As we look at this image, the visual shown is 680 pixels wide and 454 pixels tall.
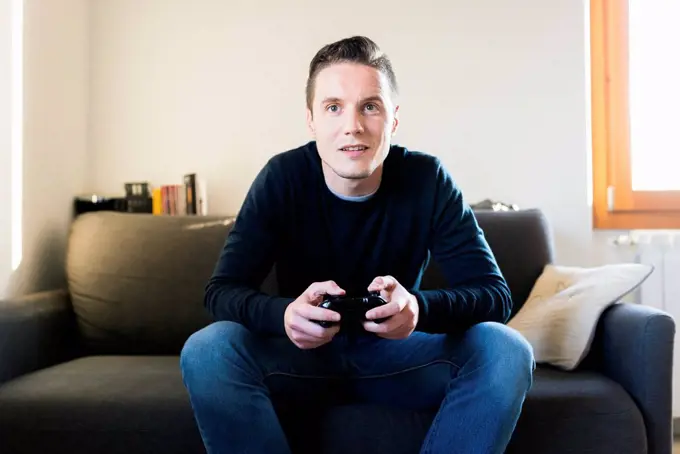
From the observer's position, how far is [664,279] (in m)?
2.42

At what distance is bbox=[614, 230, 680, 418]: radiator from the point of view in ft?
7.91

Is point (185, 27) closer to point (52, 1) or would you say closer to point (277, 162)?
point (52, 1)

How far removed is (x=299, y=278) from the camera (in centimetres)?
153

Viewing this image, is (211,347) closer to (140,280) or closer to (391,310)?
(391,310)

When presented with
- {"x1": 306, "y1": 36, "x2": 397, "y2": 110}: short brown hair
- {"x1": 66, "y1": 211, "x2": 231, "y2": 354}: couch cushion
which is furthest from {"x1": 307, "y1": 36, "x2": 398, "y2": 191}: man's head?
{"x1": 66, "y1": 211, "x2": 231, "y2": 354}: couch cushion

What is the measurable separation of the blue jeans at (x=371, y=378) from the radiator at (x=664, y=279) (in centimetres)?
138

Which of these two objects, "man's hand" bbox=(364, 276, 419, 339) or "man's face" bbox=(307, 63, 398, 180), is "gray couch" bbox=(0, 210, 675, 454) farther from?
"man's face" bbox=(307, 63, 398, 180)

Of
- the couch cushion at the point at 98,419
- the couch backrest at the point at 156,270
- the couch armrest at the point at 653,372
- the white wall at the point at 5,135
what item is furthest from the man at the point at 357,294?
the white wall at the point at 5,135

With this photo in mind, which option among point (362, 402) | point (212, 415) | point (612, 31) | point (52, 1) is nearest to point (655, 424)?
point (362, 402)

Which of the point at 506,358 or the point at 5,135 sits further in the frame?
the point at 5,135

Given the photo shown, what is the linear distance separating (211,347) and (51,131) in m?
1.39

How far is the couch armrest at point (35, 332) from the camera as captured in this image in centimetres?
171

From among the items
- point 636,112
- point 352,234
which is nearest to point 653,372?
point 352,234

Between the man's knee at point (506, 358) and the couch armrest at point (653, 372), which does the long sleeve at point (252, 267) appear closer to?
the man's knee at point (506, 358)
